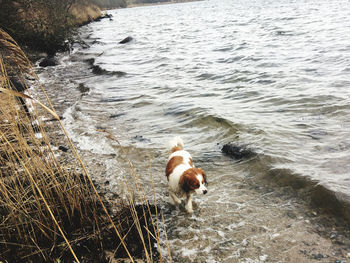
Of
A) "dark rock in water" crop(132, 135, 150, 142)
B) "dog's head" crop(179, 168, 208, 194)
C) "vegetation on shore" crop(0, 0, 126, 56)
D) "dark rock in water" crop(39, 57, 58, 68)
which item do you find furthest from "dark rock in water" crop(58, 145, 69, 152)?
"dark rock in water" crop(39, 57, 58, 68)

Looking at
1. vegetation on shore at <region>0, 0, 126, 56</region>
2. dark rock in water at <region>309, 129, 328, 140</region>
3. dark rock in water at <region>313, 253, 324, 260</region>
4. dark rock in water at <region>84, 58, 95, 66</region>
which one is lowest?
dark rock in water at <region>309, 129, 328, 140</region>

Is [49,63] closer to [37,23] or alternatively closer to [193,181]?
[37,23]

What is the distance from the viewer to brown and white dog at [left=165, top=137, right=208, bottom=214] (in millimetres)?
3621

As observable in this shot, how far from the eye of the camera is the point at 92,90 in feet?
35.3

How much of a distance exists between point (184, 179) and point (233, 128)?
3.30 metres

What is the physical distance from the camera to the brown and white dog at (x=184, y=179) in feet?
11.9

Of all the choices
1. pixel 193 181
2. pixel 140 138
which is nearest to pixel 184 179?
pixel 193 181

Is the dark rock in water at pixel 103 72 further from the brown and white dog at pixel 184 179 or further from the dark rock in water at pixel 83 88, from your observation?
the brown and white dog at pixel 184 179

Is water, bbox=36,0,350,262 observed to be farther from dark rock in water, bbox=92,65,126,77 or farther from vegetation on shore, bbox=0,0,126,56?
vegetation on shore, bbox=0,0,126,56

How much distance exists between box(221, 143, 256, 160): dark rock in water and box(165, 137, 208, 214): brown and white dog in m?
1.42

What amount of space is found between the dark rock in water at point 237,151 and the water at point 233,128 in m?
0.14

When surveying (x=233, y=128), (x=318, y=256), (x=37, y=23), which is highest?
(x=37, y=23)

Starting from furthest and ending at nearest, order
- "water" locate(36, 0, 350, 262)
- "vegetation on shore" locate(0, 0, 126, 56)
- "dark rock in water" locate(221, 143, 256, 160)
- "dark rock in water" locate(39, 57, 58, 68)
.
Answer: "dark rock in water" locate(39, 57, 58, 68)
"vegetation on shore" locate(0, 0, 126, 56)
"dark rock in water" locate(221, 143, 256, 160)
"water" locate(36, 0, 350, 262)

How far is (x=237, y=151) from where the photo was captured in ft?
17.7
